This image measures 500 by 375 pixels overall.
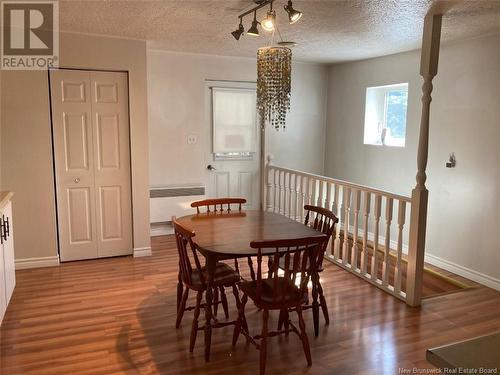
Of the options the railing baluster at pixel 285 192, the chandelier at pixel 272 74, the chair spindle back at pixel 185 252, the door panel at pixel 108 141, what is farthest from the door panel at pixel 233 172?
the chair spindle back at pixel 185 252

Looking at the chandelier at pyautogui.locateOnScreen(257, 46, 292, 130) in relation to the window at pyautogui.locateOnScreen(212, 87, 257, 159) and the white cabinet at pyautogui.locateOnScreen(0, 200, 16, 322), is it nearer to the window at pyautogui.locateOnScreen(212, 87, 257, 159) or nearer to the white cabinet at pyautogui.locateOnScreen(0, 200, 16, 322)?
the white cabinet at pyautogui.locateOnScreen(0, 200, 16, 322)

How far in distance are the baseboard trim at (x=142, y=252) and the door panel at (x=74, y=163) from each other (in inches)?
17.1

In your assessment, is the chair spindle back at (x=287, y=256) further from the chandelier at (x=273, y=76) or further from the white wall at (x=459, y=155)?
the white wall at (x=459, y=155)

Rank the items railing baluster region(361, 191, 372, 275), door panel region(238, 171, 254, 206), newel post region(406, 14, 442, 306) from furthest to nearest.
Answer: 1. door panel region(238, 171, 254, 206)
2. railing baluster region(361, 191, 372, 275)
3. newel post region(406, 14, 442, 306)

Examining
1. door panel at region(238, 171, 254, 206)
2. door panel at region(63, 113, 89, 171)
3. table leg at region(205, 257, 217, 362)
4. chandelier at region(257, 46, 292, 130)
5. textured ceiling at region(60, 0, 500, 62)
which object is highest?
textured ceiling at region(60, 0, 500, 62)

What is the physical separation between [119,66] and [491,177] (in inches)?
152

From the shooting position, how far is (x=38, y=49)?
4078 mm

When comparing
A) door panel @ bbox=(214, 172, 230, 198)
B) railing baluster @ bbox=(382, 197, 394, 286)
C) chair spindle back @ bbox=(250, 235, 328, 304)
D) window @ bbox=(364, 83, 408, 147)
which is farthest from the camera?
door panel @ bbox=(214, 172, 230, 198)

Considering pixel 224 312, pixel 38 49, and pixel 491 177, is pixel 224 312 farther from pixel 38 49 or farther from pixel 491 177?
pixel 38 49

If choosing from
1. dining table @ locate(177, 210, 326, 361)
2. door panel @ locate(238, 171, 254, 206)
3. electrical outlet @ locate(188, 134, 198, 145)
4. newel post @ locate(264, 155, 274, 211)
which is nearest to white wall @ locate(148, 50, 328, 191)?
electrical outlet @ locate(188, 134, 198, 145)

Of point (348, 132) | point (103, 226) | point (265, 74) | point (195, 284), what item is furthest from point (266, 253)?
point (348, 132)

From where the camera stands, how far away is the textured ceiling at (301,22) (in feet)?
10.1

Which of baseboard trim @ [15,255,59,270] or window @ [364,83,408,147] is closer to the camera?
baseboard trim @ [15,255,59,270]

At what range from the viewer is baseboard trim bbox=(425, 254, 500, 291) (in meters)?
3.99
